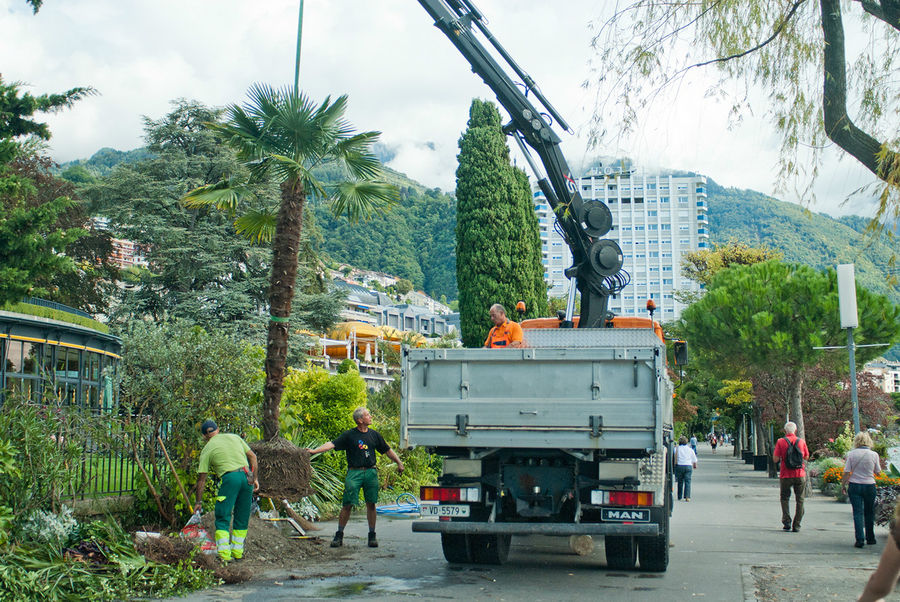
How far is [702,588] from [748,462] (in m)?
40.7

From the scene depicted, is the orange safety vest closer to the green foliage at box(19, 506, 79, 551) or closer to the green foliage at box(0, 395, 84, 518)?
the green foliage at box(0, 395, 84, 518)

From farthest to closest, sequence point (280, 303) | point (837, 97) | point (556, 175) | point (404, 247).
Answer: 1. point (404, 247)
2. point (556, 175)
3. point (280, 303)
4. point (837, 97)

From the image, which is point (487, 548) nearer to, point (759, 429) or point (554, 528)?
point (554, 528)

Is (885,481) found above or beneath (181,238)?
beneath

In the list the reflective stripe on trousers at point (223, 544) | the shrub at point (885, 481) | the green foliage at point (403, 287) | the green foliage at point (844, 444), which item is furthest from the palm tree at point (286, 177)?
the green foliage at point (403, 287)

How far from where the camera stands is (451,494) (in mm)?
8820

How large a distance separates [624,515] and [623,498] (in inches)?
6.4

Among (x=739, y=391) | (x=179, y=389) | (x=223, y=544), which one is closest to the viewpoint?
(x=223, y=544)

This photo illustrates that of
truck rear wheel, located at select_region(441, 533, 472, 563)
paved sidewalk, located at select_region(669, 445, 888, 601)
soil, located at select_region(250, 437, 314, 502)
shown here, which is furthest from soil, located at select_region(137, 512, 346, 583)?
paved sidewalk, located at select_region(669, 445, 888, 601)

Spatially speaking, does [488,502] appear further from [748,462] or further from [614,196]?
[614,196]

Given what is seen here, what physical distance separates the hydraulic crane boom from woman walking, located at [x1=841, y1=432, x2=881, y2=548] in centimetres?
463

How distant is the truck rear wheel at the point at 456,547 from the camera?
32.0 ft

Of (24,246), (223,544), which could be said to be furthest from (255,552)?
(24,246)

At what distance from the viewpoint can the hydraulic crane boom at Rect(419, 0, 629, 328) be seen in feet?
46.7
